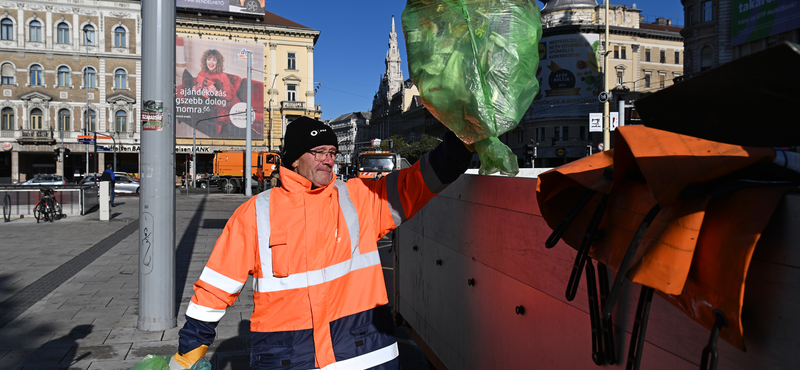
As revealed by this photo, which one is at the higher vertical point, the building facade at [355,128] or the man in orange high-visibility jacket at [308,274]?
the building facade at [355,128]

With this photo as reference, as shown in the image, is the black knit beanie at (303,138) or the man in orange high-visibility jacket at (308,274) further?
the black knit beanie at (303,138)

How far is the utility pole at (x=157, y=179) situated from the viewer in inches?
Result: 189

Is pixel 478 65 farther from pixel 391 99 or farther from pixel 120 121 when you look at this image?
pixel 391 99

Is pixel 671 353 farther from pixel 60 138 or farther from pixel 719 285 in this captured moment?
pixel 60 138

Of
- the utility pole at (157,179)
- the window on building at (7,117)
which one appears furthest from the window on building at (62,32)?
the utility pole at (157,179)

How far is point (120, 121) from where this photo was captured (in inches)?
1919

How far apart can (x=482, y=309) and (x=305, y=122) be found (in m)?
1.24

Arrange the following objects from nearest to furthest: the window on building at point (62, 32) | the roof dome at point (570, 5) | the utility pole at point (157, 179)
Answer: the utility pole at point (157, 179), the window on building at point (62, 32), the roof dome at point (570, 5)

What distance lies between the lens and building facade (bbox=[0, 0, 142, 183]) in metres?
46.1

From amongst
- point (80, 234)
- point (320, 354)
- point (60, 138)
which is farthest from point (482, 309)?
point (60, 138)

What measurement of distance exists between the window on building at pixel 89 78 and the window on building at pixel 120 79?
1851mm

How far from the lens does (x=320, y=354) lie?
205 cm

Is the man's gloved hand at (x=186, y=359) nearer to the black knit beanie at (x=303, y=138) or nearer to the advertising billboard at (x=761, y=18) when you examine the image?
the black knit beanie at (x=303, y=138)

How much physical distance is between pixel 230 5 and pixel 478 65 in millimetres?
60381
